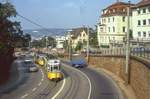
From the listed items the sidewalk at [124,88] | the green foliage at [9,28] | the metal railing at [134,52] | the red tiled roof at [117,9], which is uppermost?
the red tiled roof at [117,9]

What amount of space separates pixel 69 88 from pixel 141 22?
51.1 meters

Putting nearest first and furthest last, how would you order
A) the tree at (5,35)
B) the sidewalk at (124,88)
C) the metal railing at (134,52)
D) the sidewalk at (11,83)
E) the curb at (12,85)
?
the metal railing at (134,52)
the sidewalk at (124,88)
the curb at (12,85)
the sidewalk at (11,83)
the tree at (5,35)

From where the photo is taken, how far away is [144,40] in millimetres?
103625

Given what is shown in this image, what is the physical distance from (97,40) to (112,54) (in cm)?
6962

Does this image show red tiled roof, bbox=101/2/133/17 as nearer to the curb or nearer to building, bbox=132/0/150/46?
building, bbox=132/0/150/46

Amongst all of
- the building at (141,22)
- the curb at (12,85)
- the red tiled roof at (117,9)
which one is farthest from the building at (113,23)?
the curb at (12,85)

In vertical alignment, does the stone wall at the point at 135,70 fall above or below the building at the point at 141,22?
below

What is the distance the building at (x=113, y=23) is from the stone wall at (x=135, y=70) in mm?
43332

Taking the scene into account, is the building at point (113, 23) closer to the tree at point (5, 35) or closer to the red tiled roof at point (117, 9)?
the red tiled roof at point (117, 9)

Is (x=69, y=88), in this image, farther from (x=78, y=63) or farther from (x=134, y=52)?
(x=78, y=63)

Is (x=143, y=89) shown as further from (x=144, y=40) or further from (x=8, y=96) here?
(x=144, y=40)

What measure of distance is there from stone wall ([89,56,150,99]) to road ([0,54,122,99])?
2317mm

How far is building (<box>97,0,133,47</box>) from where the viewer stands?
134375 mm

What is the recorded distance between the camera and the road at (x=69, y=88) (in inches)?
2141
